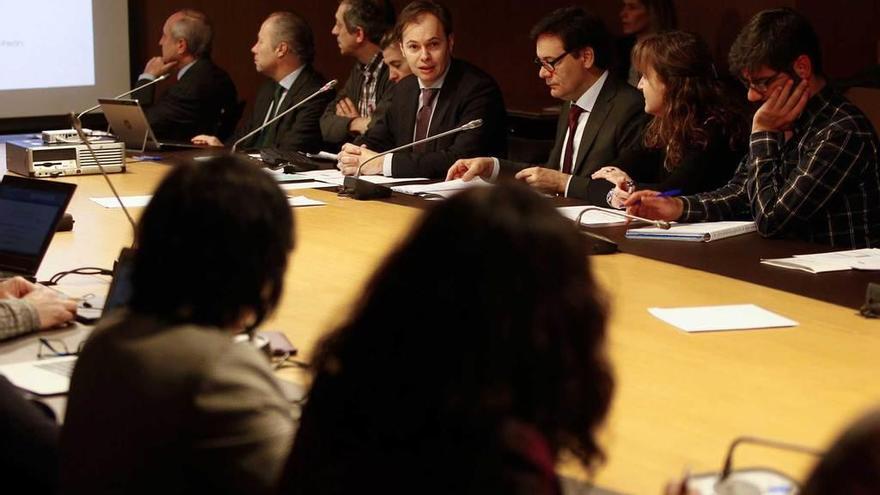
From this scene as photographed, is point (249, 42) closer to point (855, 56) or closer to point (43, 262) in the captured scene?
point (855, 56)

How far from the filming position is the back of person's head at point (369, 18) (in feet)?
19.7

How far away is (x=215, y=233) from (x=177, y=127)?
5117mm

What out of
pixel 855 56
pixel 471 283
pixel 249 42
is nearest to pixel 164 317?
pixel 471 283

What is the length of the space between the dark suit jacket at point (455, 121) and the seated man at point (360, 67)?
741 millimetres

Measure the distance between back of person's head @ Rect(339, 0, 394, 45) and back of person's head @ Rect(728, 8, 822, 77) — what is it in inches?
113

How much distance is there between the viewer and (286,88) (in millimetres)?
6160

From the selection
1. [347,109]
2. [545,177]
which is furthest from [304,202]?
[347,109]

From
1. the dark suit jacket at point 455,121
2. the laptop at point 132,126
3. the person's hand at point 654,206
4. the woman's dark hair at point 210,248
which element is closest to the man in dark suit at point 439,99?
the dark suit jacket at point 455,121

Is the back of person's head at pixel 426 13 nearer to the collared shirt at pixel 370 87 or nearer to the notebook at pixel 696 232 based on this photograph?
the collared shirt at pixel 370 87

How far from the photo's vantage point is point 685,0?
7.09 meters

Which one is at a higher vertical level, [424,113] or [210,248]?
[210,248]

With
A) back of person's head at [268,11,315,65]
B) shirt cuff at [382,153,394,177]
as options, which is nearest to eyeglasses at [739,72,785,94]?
shirt cuff at [382,153,394,177]

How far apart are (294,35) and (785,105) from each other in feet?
10.5

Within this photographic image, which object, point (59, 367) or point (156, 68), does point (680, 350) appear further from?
point (156, 68)
